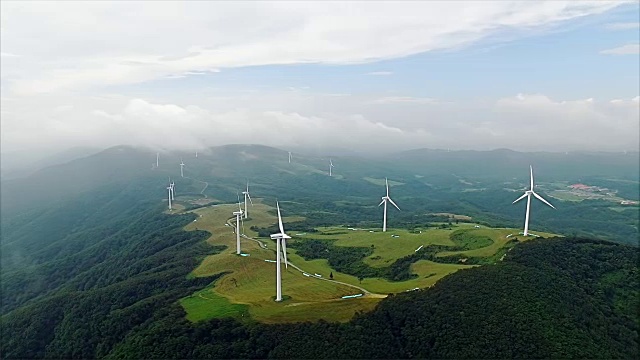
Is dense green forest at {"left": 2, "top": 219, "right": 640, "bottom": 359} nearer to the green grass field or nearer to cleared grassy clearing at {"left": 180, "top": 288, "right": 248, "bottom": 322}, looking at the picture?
cleared grassy clearing at {"left": 180, "top": 288, "right": 248, "bottom": 322}

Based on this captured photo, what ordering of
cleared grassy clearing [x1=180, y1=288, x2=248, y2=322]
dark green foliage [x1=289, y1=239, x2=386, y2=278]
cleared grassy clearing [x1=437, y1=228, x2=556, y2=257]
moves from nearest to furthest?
1. cleared grassy clearing [x1=180, y1=288, x2=248, y2=322]
2. cleared grassy clearing [x1=437, y1=228, x2=556, y2=257]
3. dark green foliage [x1=289, y1=239, x2=386, y2=278]

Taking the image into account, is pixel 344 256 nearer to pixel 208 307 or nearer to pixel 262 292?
pixel 262 292

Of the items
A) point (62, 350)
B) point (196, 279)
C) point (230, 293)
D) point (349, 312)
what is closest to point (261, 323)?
point (349, 312)

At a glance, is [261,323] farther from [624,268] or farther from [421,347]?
[624,268]

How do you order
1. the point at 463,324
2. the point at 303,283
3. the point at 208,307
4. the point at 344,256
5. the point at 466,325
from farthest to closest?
the point at 344,256 → the point at 303,283 → the point at 208,307 → the point at 463,324 → the point at 466,325

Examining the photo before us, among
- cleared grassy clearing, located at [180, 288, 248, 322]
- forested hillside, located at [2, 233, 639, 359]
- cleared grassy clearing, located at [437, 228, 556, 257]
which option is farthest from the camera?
cleared grassy clearing, located at [437, 228, 556, 257]

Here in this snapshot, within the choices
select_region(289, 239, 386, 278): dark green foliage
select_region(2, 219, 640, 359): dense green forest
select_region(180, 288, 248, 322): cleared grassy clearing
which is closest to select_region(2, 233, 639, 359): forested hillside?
select_region(2, 219, 640, 359): dense green forest

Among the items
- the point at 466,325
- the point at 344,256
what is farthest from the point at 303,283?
the point at 466,325

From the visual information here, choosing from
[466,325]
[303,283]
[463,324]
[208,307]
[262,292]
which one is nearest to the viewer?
[466,325]

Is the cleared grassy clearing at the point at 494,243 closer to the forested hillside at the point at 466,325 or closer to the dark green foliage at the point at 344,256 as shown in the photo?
the forested hillside at the point at 466,325

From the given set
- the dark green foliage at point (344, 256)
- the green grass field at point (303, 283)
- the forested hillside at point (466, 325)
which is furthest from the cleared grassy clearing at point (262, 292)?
the dark green foliage at point (344, 256)

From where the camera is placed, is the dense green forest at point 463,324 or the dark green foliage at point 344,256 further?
the dark green foliage at point 344,256
